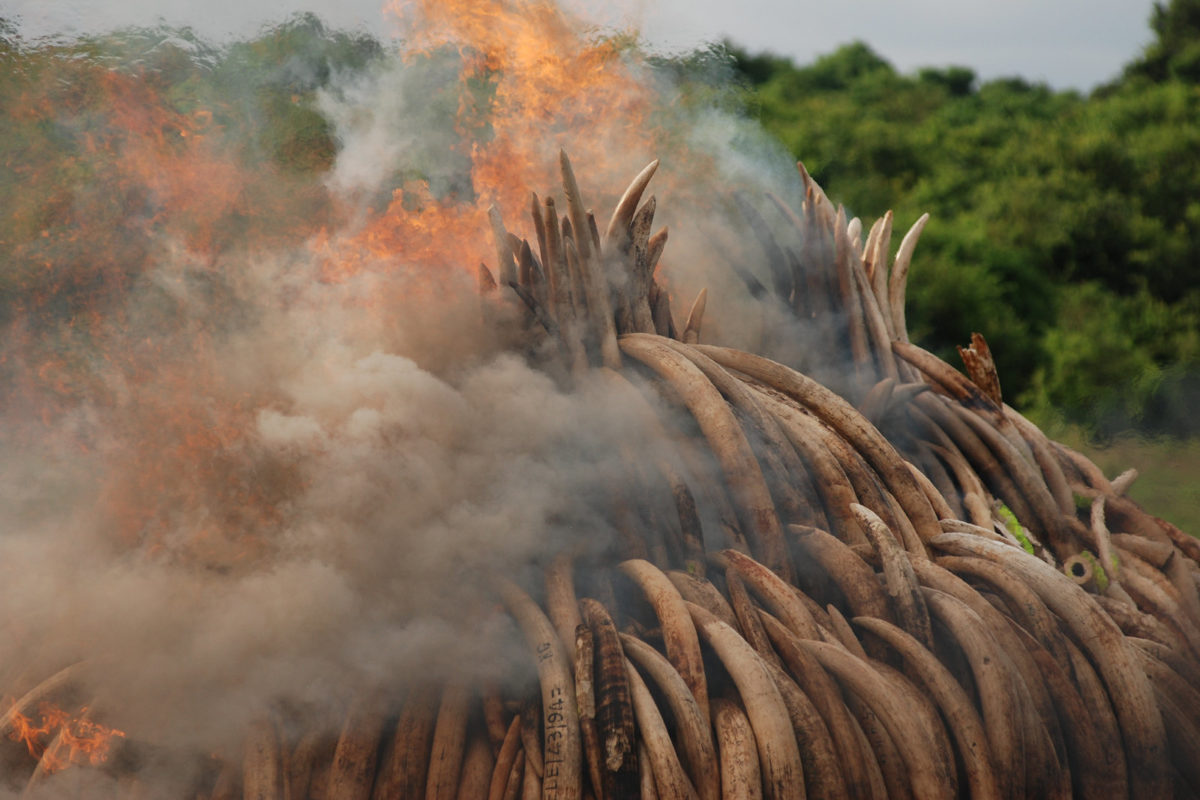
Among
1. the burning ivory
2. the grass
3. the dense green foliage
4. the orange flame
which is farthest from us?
the dense green foliage

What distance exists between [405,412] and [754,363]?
55 centimetres

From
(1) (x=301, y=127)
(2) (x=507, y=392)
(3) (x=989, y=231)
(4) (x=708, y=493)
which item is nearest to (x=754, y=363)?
(4) (x=708, y=493)

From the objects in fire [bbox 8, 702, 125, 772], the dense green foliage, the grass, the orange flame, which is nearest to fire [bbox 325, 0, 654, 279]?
the orange flame

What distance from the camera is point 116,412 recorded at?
1120 millimetres

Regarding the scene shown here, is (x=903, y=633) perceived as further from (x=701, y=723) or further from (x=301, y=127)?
(x=301, y=127)

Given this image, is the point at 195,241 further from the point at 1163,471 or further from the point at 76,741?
the point at 1163,471

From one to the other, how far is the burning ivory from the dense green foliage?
2967 mm

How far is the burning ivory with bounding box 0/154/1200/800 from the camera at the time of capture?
3.08 ft

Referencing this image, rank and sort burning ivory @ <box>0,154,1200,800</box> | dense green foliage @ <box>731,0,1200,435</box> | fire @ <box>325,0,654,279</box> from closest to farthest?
burning ivory @ <box>0,154,1200,800</box>, fire @ <box>325,0,654,279</box>, dense green foliage @ <box>731,0,1200,435</box>

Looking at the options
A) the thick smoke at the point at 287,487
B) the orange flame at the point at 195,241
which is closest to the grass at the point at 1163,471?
the orange flame at the point at 195,241

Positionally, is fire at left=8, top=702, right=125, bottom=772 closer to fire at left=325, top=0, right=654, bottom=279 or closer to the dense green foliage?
fire at left=325, top=0, right=654, bottom=279

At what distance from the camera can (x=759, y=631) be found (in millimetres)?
1049

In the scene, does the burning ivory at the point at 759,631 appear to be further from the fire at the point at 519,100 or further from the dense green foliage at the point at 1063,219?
the dense green foliage at the point at 1063,219

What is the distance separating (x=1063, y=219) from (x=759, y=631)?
21.6 ft
